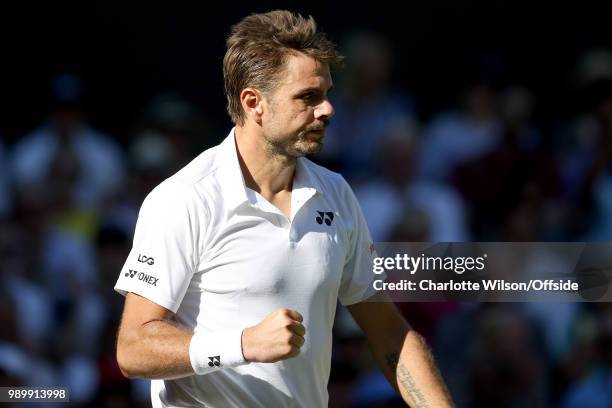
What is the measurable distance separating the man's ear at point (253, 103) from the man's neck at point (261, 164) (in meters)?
0.04

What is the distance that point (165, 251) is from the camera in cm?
321

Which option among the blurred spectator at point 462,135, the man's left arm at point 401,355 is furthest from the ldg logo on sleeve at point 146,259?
the blurred spectator at point 462,135

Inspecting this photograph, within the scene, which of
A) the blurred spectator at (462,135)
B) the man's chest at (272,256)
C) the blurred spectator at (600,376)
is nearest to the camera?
the man's chest at (272,256)

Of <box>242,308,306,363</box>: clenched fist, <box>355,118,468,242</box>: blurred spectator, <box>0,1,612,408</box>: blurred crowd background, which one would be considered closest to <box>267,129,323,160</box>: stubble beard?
<box>242,308,306,363</box>: clenched fist

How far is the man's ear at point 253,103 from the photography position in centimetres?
344

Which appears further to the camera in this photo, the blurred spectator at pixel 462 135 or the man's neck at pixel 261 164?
the blurred spectator at pixel 462 135

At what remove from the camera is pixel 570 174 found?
6520mm

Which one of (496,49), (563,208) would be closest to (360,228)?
(563,208)

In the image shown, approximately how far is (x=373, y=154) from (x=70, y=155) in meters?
1.59

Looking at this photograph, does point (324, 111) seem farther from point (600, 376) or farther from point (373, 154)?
point (600, 376)

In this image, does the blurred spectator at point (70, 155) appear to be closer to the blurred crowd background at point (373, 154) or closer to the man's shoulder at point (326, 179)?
the blurred crowd background at point (373, 154)

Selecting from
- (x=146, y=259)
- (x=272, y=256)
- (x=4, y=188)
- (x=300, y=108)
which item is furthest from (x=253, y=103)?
(x=4, y=188)

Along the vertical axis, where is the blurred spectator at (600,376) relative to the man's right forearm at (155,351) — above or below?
above

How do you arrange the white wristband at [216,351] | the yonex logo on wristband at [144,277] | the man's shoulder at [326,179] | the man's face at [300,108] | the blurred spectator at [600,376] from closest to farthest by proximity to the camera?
the white wristband at [216,351] → the yonex logo on wristband at [144,277] → the man's face at [300,108] → the man's shoulder at [326,179] → the blurred spectator at [600,376]
